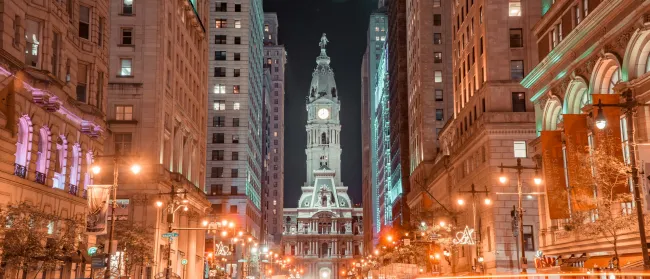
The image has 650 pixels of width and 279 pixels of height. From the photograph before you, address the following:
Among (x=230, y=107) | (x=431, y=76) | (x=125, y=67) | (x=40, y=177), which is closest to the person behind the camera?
(x=40, y=177)

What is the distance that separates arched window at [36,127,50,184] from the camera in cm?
4206

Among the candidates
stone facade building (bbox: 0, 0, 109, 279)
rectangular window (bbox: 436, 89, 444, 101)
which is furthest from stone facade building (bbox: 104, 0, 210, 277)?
rectangular window (bbox: 436, 89, 444, 101)

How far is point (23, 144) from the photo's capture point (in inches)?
1587

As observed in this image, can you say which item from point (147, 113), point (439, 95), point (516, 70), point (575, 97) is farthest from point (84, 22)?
point (439, 95)

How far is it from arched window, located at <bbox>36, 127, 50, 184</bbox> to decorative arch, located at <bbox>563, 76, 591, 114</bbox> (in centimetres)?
3197

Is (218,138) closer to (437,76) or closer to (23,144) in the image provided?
(437,76)

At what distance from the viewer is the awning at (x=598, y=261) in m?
43.2

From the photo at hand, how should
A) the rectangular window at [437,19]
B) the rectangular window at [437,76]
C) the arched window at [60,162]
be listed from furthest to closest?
the rectangular window at [437,19] < the rectangular window at [437,76] < the arched window at [60,162]

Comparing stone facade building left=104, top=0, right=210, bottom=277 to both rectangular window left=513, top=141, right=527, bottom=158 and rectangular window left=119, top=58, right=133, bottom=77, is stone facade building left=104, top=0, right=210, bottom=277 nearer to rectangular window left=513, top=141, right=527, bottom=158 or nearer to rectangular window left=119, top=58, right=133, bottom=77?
rectangular window left=119, top=58, right=133, bottom=77

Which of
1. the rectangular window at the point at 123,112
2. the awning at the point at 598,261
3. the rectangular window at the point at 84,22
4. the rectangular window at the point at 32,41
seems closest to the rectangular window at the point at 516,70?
the awning at the point at 598,261

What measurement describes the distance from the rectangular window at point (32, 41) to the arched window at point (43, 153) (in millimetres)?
3997

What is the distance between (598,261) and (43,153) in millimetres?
32514

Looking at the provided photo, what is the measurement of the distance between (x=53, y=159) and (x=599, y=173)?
97.0ft

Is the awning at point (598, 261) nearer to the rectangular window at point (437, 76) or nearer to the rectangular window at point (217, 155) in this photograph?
the rectangular window at point (437, 76)
